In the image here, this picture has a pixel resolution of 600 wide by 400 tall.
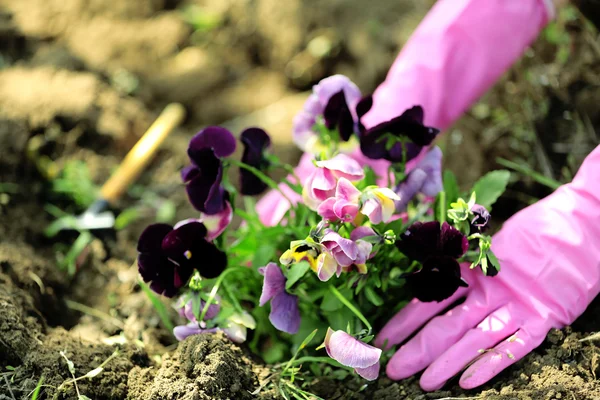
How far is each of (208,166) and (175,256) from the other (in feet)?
0.58

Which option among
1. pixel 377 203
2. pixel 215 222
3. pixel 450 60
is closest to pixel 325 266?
pixel 377 203

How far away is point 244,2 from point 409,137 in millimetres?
1577

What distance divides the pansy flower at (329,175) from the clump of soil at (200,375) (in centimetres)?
32

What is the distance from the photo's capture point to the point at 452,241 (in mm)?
1084

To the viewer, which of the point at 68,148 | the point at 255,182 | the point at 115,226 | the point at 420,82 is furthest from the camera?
the point at 68,148

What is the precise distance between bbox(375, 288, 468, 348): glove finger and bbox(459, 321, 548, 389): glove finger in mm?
136

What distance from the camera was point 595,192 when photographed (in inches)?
47.0

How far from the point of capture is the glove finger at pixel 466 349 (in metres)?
1.17

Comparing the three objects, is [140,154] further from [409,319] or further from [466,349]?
[466,349]

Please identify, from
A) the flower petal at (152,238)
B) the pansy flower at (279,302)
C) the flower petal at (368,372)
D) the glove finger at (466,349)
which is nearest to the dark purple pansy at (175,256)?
the flower petal at (152,238)

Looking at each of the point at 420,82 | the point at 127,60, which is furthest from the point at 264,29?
the point at 420,82

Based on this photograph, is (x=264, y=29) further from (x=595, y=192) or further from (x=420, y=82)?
(x=595, y=192)

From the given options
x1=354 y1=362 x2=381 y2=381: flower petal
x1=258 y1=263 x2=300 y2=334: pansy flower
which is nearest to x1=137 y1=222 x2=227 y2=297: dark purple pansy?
x1=258 y1=263 x2=300 y2=334: pansy flower

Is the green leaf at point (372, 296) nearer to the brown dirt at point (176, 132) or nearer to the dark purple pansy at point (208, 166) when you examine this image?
the brown dirt at point (176, 132)
